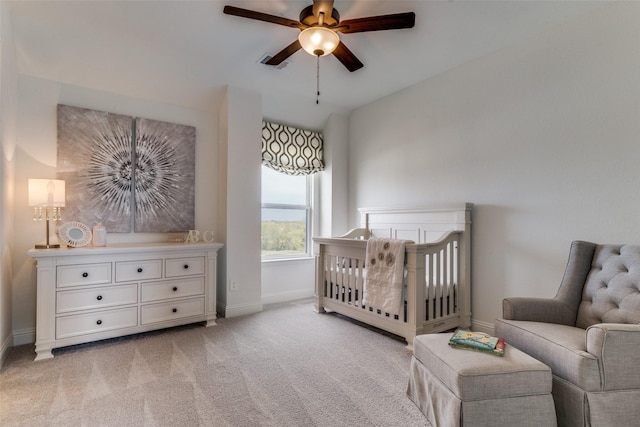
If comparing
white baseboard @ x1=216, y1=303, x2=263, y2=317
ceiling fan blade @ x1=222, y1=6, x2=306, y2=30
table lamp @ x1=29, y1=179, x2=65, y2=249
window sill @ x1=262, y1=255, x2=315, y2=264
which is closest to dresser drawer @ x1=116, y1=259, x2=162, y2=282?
table lamp @ x1=29, y1=179, x2=65, y2=249

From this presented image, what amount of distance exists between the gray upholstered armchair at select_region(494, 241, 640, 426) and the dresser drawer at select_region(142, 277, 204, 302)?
260 centimetres

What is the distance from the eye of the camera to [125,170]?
3125mm

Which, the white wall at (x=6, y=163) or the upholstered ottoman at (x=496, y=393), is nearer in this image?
the upholstered ottoman at (x=496, y=393)

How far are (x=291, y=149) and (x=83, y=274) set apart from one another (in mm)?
2602

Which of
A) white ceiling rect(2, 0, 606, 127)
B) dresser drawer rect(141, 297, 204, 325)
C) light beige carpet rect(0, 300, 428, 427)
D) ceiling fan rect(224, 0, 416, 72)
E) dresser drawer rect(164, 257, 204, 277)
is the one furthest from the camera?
dresser drawer rect(164, 257, 204, 277)

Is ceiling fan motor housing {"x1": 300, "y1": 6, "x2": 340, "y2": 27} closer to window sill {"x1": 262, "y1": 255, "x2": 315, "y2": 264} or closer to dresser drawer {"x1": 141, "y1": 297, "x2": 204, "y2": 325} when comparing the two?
dresser drawer {"x1": 141, "y1": 297, "x2": 204, "y2": 325}

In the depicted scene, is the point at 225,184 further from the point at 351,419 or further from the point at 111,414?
the point at 351,419

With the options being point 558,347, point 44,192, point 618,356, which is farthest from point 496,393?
point 44,192

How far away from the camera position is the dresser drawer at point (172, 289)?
284 centimetres

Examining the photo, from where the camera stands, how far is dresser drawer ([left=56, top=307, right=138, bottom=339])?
2473mm

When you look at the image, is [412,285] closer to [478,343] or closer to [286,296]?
[478,343]

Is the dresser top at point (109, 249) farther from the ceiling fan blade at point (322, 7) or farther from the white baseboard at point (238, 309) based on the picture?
the ceiling fan blade at point (322, 7)

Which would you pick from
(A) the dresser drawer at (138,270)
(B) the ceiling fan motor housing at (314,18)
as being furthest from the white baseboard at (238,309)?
(B) the ceiling fan motor housing at (314,18)

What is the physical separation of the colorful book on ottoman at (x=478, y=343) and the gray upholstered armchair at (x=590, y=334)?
10.9 inches
